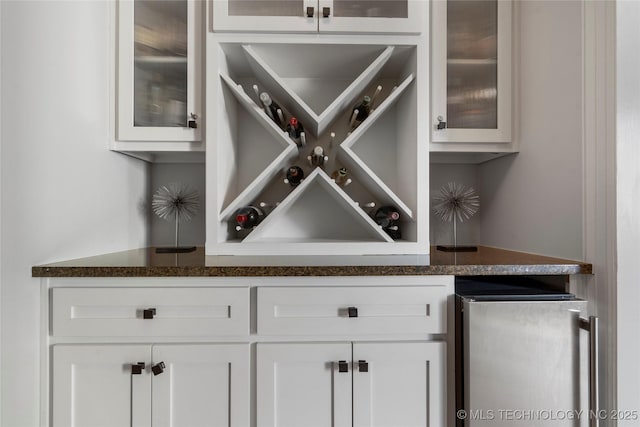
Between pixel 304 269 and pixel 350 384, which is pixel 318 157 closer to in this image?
pixel 304 269

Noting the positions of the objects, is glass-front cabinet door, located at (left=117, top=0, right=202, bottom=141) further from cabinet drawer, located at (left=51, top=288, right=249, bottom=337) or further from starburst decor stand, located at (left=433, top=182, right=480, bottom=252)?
starburst decor stand, located at (left=433, top=182, right=480, bottom=252)

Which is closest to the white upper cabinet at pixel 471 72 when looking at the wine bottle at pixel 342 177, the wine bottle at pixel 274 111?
the wine bottle at pixel 342 177

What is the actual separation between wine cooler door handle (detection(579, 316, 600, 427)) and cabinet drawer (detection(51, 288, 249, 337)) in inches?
38.1

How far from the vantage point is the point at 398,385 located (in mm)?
961

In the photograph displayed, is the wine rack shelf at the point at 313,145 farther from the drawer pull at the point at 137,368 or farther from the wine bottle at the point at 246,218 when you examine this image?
the drawer pull at the point at 137,368

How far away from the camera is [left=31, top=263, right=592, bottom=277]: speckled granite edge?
36.9 inches

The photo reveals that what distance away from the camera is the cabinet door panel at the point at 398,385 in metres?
0.96

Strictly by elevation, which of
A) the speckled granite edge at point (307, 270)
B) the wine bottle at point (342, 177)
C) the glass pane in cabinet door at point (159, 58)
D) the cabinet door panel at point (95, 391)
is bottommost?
the cabinet door panel at point (95, 391)

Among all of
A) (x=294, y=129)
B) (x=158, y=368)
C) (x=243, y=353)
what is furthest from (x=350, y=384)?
(x=294, y=129)

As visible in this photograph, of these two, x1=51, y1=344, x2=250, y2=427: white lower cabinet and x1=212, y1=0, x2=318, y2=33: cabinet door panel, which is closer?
x1=51, y1=344, x2=250, y2=427: white lower cabinet

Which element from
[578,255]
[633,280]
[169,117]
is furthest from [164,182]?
[633,280]

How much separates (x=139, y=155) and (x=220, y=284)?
83 centimetres

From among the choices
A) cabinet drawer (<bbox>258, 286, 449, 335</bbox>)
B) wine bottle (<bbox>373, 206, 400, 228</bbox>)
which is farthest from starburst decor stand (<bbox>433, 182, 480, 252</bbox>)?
cabinet drawer (<bbox>258, 286, 449, 335</bbox>)

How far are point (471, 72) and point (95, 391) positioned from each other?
1687 millimetres
